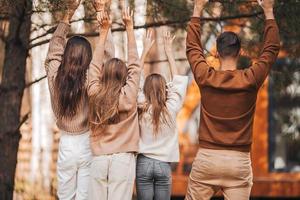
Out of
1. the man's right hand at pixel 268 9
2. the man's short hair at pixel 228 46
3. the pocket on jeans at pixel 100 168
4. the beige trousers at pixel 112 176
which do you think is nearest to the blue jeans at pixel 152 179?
the beige trousers at pixel 112 176

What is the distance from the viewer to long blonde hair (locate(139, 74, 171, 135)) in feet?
18.1

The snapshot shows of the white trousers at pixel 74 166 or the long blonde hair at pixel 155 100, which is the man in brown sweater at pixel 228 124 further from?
the long blonde hair at pixel 155 100

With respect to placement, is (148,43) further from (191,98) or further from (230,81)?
(191,98)

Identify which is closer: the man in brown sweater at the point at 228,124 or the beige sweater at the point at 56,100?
the man in brown sweater at the point at 228,124

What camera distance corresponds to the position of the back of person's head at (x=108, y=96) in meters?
4.84

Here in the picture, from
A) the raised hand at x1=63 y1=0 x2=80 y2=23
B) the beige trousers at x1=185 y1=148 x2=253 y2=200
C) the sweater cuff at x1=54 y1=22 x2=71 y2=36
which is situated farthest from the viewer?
the raised hand at x1=63 y1=0 x2=80 y2=23

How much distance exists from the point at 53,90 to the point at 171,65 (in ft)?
3.44

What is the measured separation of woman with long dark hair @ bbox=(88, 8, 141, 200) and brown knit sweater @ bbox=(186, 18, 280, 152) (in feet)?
2.07

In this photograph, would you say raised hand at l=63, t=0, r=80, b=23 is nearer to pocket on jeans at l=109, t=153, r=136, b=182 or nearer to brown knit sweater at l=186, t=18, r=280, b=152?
pocket on jeans at l=109, t=153, r=136, b=182

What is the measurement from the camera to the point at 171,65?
5.68 metres

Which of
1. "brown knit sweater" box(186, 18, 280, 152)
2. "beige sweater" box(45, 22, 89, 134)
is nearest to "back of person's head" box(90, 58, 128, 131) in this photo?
"beige sweater" box(45, 22, 89, 134)

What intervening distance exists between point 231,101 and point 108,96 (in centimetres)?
90

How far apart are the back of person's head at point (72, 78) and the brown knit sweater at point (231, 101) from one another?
0.99 meters

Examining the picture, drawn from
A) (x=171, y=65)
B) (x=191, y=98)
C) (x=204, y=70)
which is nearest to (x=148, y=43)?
(x=171, y=65)
